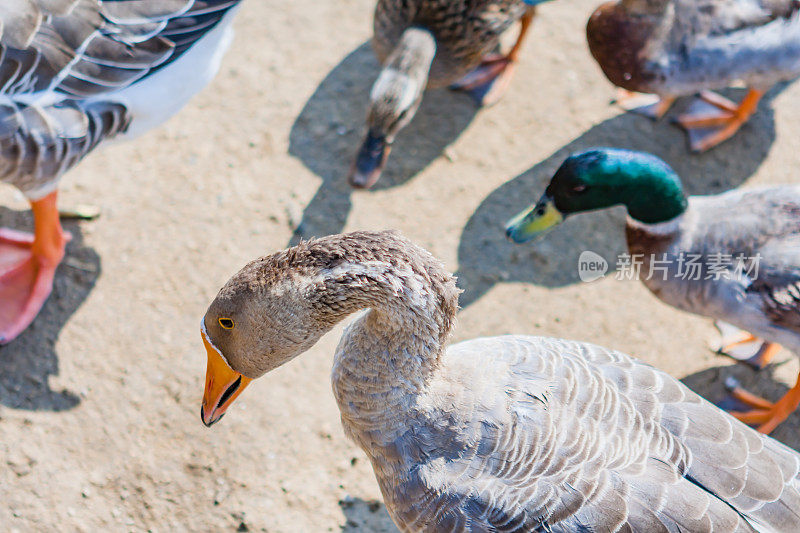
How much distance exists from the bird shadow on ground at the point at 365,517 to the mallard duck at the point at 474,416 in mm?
623

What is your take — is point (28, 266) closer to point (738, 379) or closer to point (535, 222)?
point (535, 222)

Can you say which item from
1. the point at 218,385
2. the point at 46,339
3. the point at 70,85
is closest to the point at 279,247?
the point at 46,339

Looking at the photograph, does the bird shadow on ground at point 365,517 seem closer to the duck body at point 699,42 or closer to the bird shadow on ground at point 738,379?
the bird shadow on ground at point 738,379

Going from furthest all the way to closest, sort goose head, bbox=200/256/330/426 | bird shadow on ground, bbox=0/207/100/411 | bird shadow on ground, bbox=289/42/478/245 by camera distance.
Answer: bird shadow on ground, bbox=289/42/478/245 → bird shadow on ground, bbox=0/207/100/411 → goose head, bbox=200/256/330/426

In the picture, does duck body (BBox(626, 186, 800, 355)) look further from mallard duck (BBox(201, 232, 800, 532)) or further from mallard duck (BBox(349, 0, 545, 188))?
mallard duck (BBox(349, 0, 545, 188))

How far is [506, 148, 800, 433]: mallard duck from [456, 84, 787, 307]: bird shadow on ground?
1.70 feet

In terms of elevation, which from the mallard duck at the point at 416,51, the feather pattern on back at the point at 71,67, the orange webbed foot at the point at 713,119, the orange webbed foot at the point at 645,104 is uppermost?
the feather pattern on back at the point at 71,67

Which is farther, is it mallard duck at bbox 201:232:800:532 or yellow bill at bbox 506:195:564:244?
yellow bill at bbox 506:195:564:244

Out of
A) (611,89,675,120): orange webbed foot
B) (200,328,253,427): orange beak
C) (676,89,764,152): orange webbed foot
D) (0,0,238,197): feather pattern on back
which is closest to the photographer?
(200,328,253,427): orange beak

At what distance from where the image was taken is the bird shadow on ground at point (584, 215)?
4.50m

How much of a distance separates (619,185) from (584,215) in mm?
988

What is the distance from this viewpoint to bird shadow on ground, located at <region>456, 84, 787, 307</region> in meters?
4.50

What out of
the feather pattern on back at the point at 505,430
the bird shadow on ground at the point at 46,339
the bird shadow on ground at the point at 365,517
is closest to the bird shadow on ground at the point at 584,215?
the bird shadow on ground at the point at 365,517

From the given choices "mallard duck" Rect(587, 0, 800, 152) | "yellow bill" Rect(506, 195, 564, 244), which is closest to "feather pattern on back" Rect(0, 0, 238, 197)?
"yellow bill" Rect(506, 195, 564, 244)
